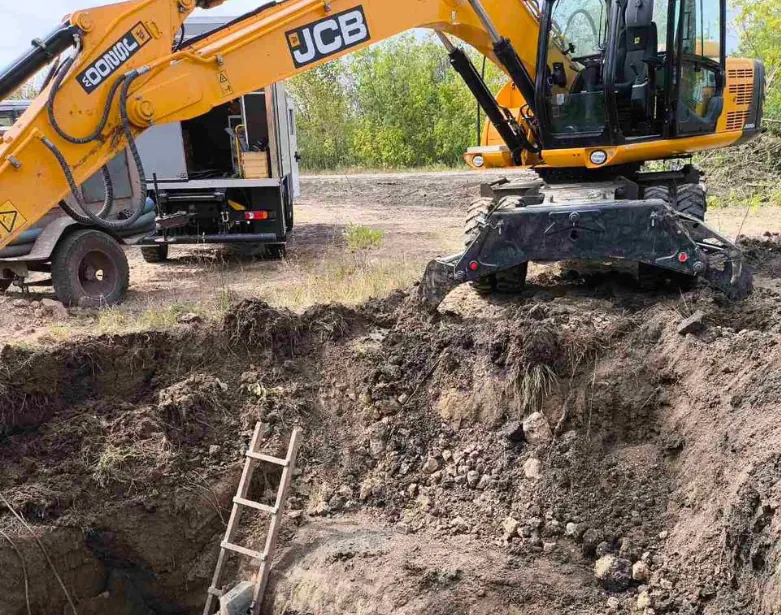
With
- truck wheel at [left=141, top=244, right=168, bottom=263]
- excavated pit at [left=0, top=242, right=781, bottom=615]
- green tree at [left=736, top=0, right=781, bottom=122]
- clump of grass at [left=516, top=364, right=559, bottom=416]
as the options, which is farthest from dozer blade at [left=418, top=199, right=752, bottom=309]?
green tree at [left=736, top=0, right=781, bottom=122]

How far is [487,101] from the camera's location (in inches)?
254

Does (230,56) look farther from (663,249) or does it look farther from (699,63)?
(699,63)

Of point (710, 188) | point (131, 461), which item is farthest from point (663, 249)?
point (710, 188)

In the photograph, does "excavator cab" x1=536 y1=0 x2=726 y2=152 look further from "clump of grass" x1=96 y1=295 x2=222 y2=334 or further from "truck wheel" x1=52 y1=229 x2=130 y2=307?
"truck wheel" x1=52 y1=229 x2=130 y2=307

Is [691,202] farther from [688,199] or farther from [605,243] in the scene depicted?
[605,243]

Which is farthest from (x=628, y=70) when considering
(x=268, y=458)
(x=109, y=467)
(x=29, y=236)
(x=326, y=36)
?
(x=29, y=236)

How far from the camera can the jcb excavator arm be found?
4660mm

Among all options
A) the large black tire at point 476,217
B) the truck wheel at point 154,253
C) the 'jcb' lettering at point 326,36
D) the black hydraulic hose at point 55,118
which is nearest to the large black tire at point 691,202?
the large black tire at point 476,217

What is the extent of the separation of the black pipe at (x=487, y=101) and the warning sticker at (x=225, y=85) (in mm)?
2163

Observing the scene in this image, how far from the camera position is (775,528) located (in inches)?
111

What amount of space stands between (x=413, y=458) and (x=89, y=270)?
14.6ft

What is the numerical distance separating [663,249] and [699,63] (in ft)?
6.60

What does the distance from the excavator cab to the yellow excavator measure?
0.02 meters

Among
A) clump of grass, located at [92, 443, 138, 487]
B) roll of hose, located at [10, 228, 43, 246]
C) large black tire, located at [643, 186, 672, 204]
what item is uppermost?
large black tire, located at [643, 186, 672, 204]
